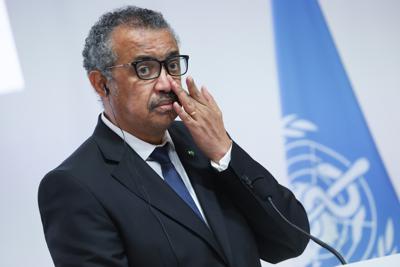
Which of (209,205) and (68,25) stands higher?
(68,25)

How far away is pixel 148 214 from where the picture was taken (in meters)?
1.43

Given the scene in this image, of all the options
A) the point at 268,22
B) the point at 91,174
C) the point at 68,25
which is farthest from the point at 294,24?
the point at 91,174

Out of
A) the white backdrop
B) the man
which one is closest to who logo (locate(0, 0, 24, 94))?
the white backdrop

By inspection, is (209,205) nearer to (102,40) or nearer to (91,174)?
(91,174)

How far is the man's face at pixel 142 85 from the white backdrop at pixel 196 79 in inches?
36.3

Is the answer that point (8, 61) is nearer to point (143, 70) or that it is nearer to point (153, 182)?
point (143, 70)

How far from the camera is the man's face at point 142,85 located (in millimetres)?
1532

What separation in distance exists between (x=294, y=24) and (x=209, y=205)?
1593 mm

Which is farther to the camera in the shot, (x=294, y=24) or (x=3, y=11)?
(x=294, y=24)

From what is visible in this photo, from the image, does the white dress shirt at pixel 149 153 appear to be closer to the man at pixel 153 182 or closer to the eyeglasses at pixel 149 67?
the man at pixel 153 182

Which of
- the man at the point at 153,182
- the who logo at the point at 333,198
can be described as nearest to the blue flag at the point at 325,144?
the who logo at the point at 333,198

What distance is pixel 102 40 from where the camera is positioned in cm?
157


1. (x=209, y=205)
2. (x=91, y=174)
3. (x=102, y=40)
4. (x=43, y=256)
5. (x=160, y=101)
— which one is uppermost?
(x=102, y=40)

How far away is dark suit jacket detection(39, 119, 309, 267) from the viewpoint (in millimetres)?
1365
